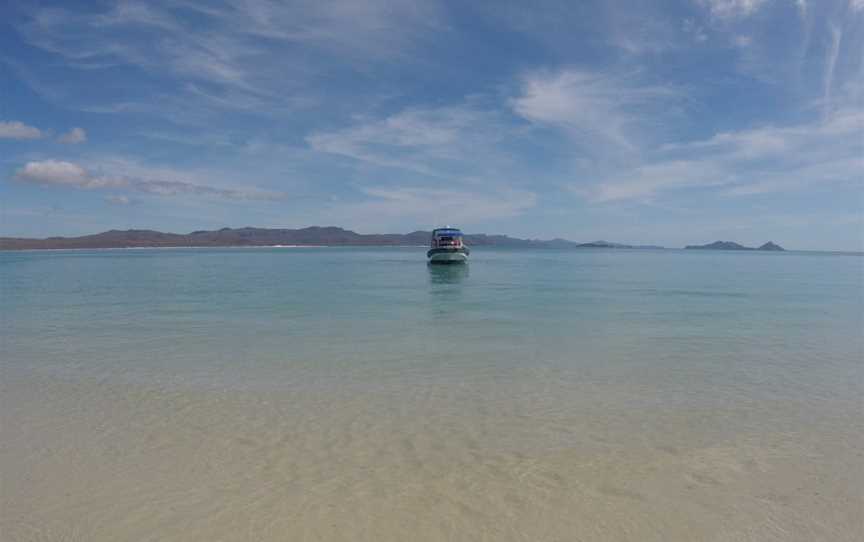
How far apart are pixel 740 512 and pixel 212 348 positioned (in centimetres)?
1215

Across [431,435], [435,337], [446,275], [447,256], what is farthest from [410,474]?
[447,256]

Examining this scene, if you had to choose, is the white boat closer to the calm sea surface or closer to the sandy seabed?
the calm sea surface

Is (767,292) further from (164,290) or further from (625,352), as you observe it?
(164,290)

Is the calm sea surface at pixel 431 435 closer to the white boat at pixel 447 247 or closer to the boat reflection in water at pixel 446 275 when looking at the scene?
the boat reflection in water at pixel 446 275

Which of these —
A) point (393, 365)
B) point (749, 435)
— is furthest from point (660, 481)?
point (393, 365)

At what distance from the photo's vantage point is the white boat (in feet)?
196

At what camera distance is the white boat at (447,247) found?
5972 centimetres

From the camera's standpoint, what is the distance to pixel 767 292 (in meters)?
31.3

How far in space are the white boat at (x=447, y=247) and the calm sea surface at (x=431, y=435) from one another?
43679 millimetres

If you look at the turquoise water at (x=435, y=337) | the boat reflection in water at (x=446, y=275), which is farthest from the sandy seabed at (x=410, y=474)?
the boat reflection in water at (x=446, y=275)

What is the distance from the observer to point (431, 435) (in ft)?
23.5

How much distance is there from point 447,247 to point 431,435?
53365 mm

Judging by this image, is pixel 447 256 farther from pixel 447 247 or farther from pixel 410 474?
pixel 410 474

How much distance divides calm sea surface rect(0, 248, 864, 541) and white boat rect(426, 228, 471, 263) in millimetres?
43679
